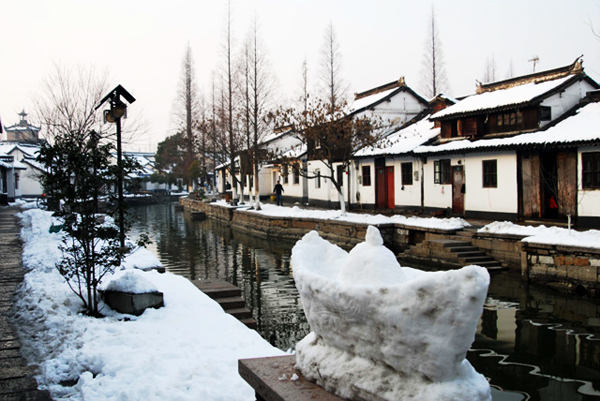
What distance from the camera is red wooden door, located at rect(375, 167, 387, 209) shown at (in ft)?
82.4

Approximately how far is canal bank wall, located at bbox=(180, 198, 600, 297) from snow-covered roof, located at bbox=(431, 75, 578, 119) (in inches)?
229

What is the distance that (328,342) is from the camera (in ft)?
11.5

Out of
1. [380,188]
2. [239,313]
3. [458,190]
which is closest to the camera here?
[239,313]

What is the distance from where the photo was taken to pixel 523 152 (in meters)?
17.6

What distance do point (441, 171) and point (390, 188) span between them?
3.77 meters

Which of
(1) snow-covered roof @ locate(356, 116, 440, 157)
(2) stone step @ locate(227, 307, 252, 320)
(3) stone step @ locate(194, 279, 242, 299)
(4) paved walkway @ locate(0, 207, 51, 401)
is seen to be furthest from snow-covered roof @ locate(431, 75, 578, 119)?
(4) paved walkway @ locate(0, 207, 51, 401)

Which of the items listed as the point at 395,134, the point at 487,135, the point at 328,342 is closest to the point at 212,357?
the point at 328,342

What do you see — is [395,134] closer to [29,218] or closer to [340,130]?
[340,130]

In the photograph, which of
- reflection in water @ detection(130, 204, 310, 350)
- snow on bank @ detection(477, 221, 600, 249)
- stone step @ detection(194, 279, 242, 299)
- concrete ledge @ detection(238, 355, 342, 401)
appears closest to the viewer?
concrete ledge @ detection(238, 355, 342, 401)

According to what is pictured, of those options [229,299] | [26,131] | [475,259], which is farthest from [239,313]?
[26,131]

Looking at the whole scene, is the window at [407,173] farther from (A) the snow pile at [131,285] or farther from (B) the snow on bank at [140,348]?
(A) the snow pile at [131,285]

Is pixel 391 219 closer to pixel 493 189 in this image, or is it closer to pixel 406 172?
pixel 493 189

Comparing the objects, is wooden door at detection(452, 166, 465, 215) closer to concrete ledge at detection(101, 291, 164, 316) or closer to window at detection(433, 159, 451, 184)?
window at detection(433, 159, 451, 184)

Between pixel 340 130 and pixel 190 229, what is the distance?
10.9 meters
